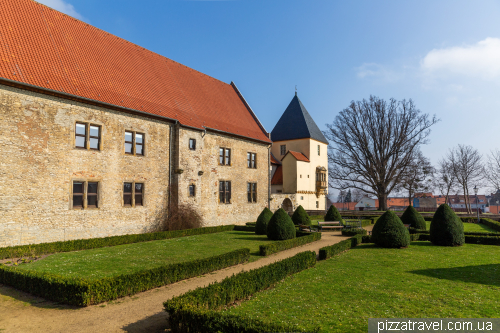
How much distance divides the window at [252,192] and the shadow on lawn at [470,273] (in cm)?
1985

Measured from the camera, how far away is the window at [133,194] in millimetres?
19575

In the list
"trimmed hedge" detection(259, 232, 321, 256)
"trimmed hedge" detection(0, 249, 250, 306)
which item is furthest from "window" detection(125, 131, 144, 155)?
"trimmed hedge" detection(0, 249, 250, 306)

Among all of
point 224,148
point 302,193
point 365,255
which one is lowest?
point 365,255

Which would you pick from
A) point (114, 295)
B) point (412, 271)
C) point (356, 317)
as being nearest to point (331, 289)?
point (356, 317)

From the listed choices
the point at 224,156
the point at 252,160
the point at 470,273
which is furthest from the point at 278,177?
the point at 470,273

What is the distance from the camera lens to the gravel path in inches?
256

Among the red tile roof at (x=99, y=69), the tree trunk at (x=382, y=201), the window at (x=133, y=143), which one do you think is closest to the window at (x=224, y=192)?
the red tile roof at (x=99, y=69)

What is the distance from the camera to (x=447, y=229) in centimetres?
1634

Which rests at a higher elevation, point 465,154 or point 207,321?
point 465,154

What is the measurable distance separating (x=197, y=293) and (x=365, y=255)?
31.1 ft

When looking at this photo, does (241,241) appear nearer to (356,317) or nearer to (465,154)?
(356,317)

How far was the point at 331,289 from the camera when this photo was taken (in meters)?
8.56

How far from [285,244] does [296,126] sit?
92.1 ft

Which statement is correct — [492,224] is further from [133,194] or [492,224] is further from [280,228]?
[133,194]
